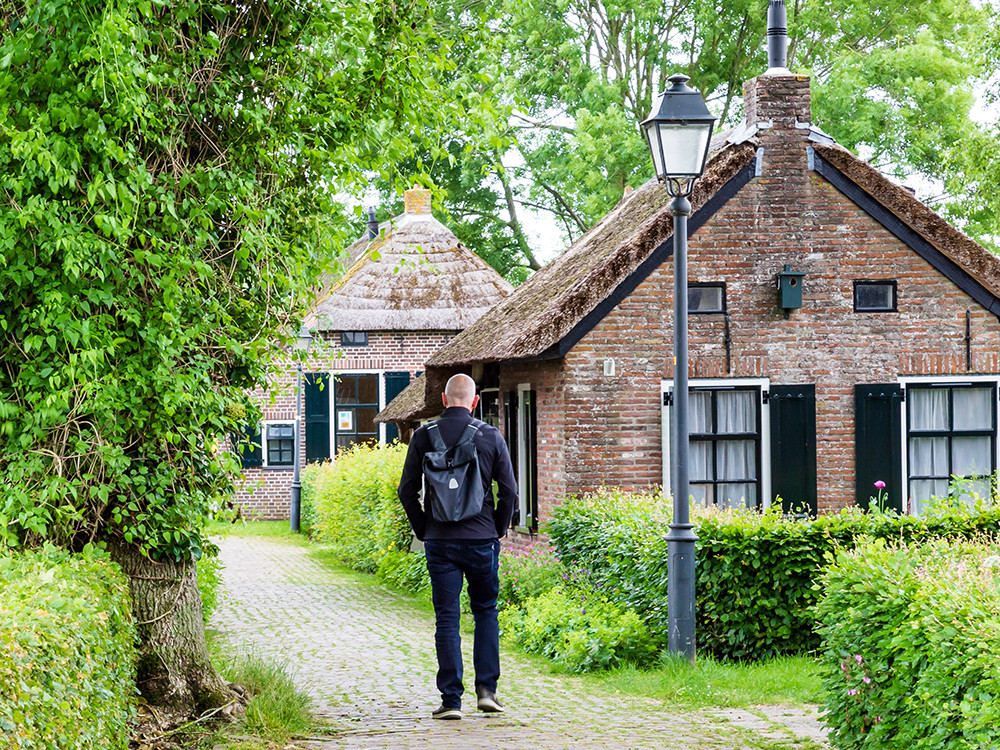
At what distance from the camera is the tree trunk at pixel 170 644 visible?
695cm

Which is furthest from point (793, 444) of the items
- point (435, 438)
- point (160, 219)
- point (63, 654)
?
point (63, 654)

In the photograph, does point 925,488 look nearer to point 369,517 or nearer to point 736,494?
point 736,494

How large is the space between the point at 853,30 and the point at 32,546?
25.6m

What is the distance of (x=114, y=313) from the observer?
666cm

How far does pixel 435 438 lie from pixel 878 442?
24.6ft

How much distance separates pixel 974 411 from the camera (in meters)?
13.9

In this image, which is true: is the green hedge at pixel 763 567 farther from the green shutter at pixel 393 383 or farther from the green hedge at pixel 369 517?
the green shutter at pixel 393 383

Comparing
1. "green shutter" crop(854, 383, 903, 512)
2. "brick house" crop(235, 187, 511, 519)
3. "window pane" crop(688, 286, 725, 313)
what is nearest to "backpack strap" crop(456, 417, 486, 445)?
"window pane" crop(688, 286, 725, 313)

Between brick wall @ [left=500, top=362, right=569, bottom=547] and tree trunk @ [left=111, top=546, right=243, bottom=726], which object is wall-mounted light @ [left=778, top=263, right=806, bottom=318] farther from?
tree trunk @ [left=111, top=546, right=243, bottom=726]

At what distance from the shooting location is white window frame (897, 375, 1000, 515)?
543 inches

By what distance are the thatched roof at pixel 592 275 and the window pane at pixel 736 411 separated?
5.53 feet

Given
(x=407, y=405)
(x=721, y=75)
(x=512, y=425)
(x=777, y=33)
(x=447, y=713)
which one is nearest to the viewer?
(x=447, y=713)

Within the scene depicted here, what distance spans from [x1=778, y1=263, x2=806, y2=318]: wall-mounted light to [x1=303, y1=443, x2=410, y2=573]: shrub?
6012 millimetres

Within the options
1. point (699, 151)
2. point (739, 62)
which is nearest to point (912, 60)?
point (739, 62)
